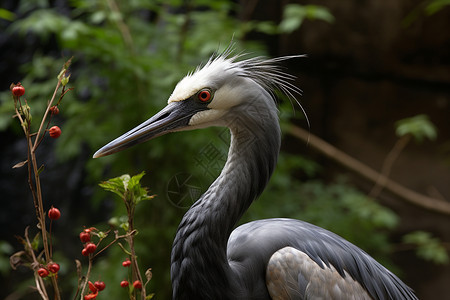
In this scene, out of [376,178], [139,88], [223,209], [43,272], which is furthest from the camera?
[376,178]

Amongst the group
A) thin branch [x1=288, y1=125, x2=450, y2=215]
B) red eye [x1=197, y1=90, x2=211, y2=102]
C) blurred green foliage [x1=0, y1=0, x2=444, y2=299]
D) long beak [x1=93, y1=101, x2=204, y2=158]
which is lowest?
thin branch [x1=288, y1=125, x2=450, y2=215]

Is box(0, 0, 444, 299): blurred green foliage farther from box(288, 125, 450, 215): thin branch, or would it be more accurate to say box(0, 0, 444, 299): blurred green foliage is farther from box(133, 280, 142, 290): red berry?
box(133, 280, 142, 290): red berry

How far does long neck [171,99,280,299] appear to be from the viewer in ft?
3.21

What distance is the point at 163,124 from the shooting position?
100 centimetres

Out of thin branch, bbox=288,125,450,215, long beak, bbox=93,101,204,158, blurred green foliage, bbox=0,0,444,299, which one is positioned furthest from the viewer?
thin branch, bbox=288,125,450,215

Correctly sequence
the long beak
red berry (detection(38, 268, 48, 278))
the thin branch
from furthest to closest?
the thin branch, the long beak, red berry (detection(38, 268, 48, 278))

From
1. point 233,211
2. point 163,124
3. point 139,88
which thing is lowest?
point 139,88

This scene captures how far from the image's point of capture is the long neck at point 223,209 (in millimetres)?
978

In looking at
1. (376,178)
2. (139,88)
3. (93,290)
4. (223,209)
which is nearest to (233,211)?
(223,209)

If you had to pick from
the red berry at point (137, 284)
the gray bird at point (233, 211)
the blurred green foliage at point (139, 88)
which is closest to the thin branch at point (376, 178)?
the blurred green foliage at point (139, 88)

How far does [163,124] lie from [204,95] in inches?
3.8

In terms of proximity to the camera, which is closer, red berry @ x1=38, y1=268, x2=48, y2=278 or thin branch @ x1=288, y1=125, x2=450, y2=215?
red berry @ x1=38, y1=268, x2=48, y2=278

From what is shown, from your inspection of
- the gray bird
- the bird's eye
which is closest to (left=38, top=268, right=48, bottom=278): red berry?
the gray bird

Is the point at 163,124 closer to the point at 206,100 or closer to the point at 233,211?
the point at 206,100
